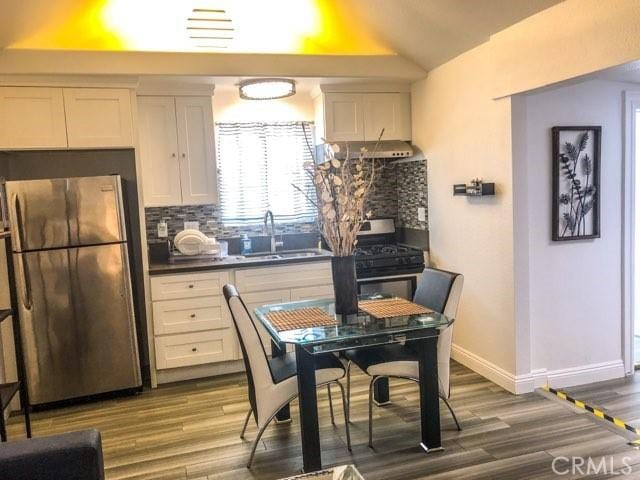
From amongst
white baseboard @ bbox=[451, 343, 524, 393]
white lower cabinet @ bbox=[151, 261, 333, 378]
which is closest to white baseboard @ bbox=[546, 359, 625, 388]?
white baseboard @ bbox=[451, 343, 524, 393]

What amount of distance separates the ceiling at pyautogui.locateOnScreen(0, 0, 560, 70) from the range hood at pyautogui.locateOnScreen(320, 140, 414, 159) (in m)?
0.68

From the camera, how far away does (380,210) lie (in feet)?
16.8

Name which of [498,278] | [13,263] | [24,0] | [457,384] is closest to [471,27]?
[498,278]

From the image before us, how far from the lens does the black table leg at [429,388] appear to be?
2.81 m

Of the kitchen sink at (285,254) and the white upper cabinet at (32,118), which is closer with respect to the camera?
the white upper cabinet at (32,118)

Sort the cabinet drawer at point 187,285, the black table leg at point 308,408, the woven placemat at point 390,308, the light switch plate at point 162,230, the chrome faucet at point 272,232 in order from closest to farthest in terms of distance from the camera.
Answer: the black table leg at point 308,408 → the woven placemat at point 390,308 → the cabinet drawer at point 187,285 → the light switch plate at point 162,230 → the chrome faucet at point 272,232

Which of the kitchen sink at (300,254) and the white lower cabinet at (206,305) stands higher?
the kitchen sink at (300,254)

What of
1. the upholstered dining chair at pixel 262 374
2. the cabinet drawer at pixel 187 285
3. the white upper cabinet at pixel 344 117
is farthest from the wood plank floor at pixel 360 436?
the white upper cabinet at pixel 344 117

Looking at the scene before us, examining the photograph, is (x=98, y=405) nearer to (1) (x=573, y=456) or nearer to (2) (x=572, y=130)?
(1) (x=573, y=456)

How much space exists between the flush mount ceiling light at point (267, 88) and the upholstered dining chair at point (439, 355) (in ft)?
6.04

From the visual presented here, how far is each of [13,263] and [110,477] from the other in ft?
5.33

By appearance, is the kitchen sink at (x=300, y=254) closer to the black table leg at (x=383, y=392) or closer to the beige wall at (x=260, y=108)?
the beige wall at (x=260, y=108)
